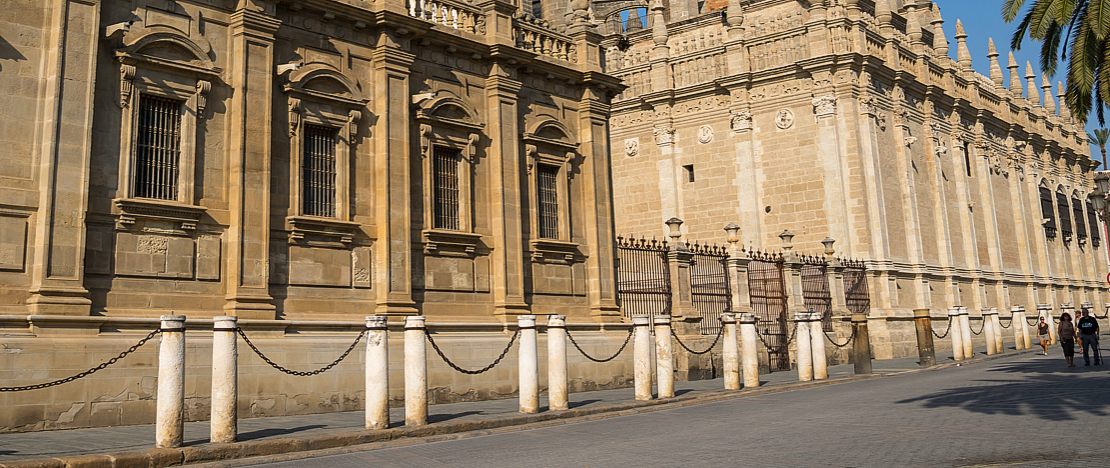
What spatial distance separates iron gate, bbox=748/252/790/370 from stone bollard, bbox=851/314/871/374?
305 centimetres

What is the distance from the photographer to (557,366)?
13.4 meters

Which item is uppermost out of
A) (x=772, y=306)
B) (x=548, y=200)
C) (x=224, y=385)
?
(x=548, y=200)

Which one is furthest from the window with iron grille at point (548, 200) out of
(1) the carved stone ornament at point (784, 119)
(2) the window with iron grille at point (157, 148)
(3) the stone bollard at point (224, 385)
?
(1) the carved stone ornament at point (784, 119)

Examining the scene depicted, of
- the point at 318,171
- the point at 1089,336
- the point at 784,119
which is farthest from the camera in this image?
the point at 784,119

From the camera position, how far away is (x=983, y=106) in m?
39.4

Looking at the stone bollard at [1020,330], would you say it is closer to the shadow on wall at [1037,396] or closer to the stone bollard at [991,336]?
the stone bollard at [991,336]

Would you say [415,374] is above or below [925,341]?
below

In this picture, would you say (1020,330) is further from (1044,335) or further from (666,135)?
(666,135)

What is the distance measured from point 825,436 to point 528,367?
4659mm

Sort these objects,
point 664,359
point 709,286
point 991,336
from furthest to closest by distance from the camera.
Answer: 1. point 991,336
2. point 709,286
3. point 664,359

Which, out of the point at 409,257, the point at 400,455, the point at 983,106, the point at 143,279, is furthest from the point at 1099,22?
the point at 983,106

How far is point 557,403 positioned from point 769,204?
65.7ft

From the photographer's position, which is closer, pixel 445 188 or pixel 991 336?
pixel 445 188

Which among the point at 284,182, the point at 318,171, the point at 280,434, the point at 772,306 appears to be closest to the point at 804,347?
the point at 772,306
